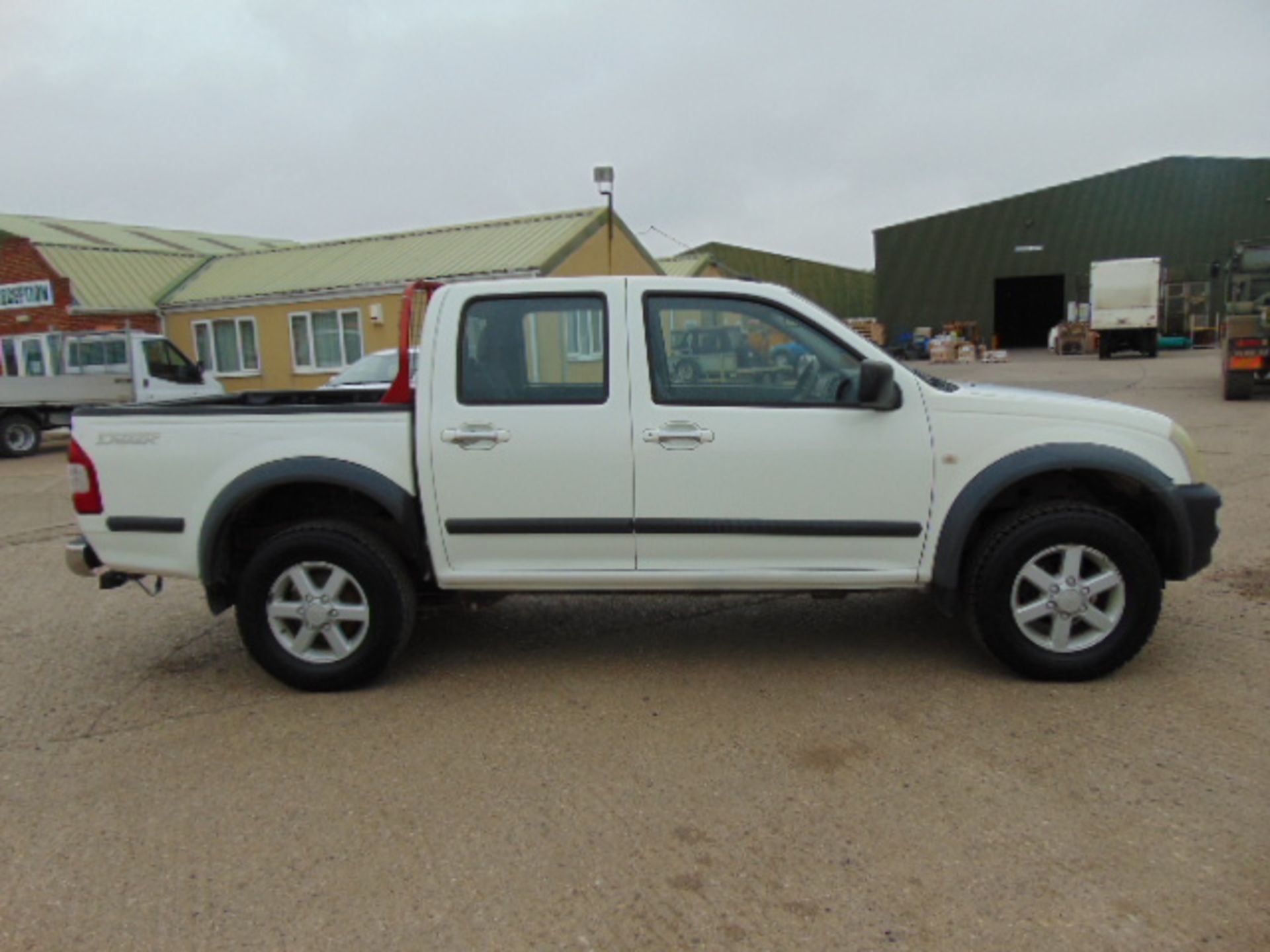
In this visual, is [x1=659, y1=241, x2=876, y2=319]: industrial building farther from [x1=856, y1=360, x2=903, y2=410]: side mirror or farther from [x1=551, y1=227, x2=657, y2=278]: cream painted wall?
[x1=856, y1=360, x2=903, y2=410]: side mirror

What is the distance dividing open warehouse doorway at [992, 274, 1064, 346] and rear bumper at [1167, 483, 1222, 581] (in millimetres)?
43076

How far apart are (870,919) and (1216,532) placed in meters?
2.63

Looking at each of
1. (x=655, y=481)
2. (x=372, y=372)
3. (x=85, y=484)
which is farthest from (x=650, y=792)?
(x=372, y=372)

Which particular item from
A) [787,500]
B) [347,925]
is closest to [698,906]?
[347,925]

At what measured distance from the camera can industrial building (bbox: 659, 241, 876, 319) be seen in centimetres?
3416

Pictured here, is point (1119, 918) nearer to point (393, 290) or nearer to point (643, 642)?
point (643, 642)

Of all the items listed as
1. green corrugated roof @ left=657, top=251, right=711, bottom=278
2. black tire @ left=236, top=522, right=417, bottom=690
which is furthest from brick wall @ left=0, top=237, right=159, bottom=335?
black tire @ left=236, top=522, right=417, bottom=690

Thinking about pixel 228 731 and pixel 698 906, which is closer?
pixel 698 906

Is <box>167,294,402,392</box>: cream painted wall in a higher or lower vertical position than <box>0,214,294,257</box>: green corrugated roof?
lower

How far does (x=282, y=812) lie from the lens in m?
3.16

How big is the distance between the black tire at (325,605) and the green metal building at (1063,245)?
130 ft

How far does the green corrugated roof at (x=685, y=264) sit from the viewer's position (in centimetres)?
3183

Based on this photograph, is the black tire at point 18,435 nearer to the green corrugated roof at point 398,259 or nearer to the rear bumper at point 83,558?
the green corrugated roof at point 398,259

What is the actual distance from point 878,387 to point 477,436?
174cm
